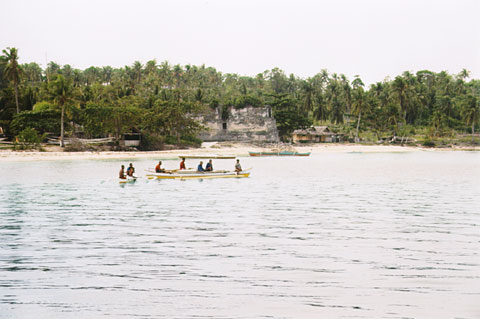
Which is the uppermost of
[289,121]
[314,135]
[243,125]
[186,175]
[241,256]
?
[289,121]

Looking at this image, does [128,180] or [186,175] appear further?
[128,180]

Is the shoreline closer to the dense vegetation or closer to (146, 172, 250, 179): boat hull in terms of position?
the dense vegetation

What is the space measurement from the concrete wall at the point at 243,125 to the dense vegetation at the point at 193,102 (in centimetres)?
155

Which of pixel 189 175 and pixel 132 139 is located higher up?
pixel 132 139

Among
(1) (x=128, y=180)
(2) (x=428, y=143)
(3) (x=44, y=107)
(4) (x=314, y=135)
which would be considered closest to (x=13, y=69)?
(3) (x=44, y=107)

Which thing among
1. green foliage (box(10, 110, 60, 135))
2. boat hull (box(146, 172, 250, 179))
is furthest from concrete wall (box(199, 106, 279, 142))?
boat hull (box(146, 172, 250, 179))

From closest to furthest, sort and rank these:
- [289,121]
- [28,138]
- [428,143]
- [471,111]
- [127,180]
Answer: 1. [127,180]
2. [28,138]
3. [289,121]
4. [428,143]
5. [471,111]

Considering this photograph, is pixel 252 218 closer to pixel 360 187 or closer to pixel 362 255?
pixel 362 255

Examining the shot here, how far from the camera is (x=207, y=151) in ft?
194

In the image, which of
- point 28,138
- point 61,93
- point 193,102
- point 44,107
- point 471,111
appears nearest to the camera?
point 28,138

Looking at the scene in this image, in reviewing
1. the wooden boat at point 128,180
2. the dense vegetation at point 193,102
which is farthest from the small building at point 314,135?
the wooden boat at point 128,180

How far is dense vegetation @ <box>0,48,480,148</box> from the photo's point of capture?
53.6 meters

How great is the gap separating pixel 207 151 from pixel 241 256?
4917 centimetres

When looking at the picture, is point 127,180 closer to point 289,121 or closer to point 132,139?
point 132,139
